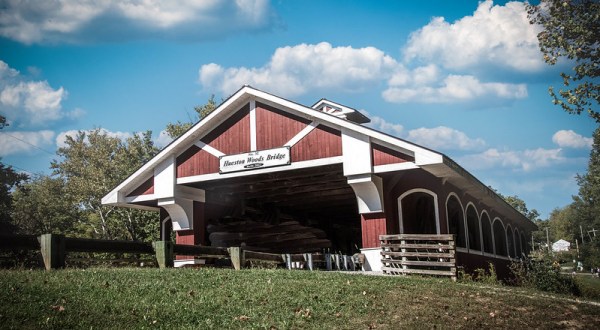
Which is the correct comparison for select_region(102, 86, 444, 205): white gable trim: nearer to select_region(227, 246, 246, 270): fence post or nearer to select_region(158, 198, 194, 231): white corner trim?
select_region(158, 198, 194, 231): white corner trim

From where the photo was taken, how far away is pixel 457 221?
23469mm

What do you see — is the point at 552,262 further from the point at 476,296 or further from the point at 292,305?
the point at 292,305

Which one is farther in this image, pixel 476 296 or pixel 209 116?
pixel 209 116

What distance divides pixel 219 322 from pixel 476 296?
574cm

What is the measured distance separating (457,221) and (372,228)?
19.0 feet

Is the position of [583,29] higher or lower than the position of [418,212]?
higher

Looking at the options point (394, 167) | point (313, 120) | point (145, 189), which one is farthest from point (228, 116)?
point (394, 167)

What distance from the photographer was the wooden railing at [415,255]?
1638 cm

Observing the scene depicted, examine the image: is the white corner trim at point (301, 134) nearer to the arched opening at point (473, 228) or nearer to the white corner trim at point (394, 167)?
the white corner trim at point (394, 167)

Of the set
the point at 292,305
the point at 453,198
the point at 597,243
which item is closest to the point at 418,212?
the point at 453,198

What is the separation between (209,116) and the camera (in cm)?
2100

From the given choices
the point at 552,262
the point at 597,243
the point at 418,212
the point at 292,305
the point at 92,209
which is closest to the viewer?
the point at 292,305

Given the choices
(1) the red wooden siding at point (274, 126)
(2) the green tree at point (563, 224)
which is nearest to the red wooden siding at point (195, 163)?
(1) the red wooden siding at point (274, 126)

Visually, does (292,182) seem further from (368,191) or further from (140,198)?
(140,198)
